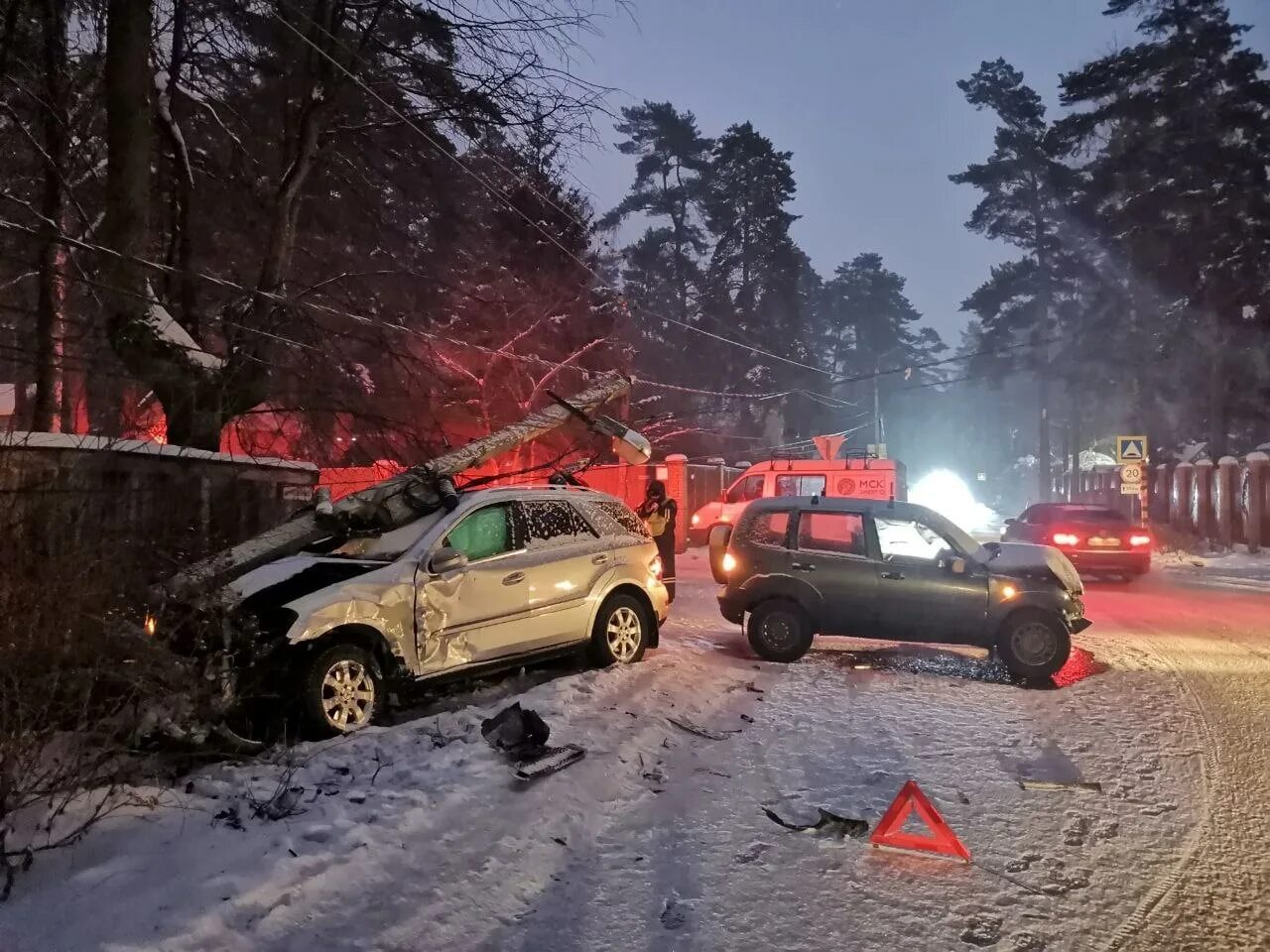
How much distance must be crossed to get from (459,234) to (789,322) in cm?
3943

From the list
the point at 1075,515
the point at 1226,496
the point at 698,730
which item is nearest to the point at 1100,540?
the point at 1075,515

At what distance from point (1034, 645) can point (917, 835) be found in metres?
4.69

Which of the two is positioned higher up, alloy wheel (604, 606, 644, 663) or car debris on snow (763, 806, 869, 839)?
alloy wheel (604, 606, 644, 663)

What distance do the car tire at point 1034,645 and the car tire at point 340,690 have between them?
5.91m

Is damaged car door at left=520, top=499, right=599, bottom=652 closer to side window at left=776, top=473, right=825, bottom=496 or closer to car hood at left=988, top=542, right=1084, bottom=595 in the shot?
car hood at left=988, top=542, right=1084, bottom=595

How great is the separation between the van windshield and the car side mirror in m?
15.1

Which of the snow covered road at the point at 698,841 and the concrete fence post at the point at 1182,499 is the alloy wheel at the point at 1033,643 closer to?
the snow covered road at the point at 698,841

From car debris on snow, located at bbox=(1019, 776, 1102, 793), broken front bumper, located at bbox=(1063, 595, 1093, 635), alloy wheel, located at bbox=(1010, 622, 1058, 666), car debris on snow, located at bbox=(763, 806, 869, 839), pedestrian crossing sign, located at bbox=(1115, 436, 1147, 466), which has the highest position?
pedestrian crossing sign, located at bbox=(1115, 436, 1147, 466)

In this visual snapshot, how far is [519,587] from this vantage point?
7.57 meters

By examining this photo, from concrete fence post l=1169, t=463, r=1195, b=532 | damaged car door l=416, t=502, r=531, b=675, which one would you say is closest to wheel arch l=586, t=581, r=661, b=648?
damaged car door l=416, t=502, r=531, b=675

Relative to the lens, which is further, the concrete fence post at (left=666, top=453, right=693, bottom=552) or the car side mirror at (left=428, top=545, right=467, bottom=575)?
the concrete fence post at (left=666, top=453, right=693, bottom=552)

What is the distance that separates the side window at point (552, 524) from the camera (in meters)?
8.01

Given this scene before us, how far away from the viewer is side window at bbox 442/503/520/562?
7.43 meters

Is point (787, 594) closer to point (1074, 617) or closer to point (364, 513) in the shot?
point (1074, 617)
